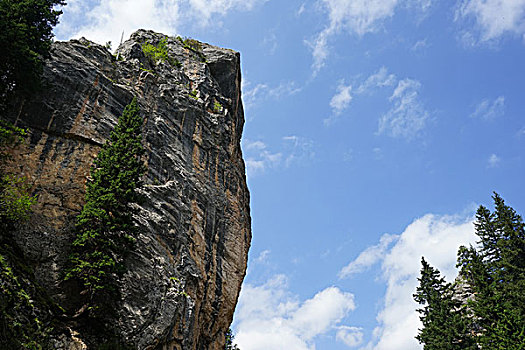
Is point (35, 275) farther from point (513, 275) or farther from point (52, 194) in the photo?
point (513, 275)

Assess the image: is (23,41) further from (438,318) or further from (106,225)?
(438,318)

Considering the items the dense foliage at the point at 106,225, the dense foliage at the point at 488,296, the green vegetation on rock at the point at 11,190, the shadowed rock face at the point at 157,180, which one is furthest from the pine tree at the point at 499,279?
the green vegetation on rock at the point at 11,190

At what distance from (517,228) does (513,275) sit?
5.80 meters

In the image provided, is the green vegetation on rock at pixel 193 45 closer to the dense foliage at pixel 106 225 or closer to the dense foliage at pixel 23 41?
the dense foliage at pixel 23 41

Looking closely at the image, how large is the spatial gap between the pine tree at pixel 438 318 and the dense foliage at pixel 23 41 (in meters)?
43.6

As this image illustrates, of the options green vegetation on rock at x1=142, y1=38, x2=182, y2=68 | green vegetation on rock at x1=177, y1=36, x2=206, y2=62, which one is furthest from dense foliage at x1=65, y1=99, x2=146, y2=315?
green vegetation on rock at x1=177, y1=36, x2=206, y2=62

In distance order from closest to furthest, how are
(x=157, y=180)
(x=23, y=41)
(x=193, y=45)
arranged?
(x=23, y=41) → (x=157, y=180) → (x=193, y=45)

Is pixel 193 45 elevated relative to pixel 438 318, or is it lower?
elevated

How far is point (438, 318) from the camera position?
41.1m

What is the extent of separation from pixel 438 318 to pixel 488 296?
28.7 feet

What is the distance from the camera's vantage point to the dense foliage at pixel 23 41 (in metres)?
24.2

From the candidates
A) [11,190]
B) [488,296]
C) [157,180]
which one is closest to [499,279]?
[488,296]

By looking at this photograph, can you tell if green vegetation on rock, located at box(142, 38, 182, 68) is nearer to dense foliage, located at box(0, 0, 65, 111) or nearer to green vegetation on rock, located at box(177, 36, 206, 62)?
green vegetation on rock, located at box(177, 36, 206, 62)

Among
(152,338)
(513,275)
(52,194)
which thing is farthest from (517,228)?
(52,194)
